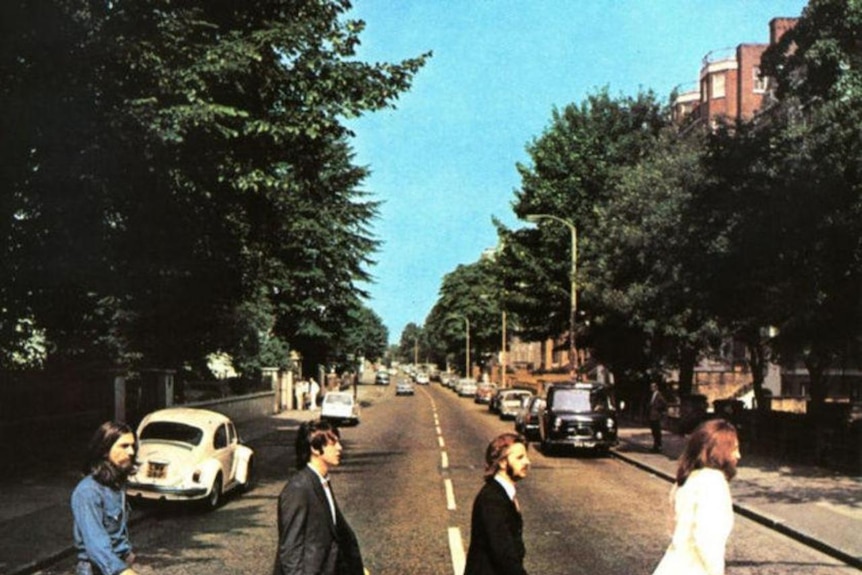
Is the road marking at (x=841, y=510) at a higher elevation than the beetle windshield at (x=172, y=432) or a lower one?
lower

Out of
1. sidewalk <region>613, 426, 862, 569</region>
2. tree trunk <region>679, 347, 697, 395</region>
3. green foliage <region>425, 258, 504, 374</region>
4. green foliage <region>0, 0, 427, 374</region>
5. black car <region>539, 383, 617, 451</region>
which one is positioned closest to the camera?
sidewalk <region>613, 426, 862, 569</region>

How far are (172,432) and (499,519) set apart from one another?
1325 centimetres

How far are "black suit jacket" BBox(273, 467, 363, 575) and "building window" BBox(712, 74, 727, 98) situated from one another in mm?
68379

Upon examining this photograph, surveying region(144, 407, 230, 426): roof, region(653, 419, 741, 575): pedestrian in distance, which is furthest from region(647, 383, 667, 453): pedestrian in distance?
region(653, 419, 741, 575): pedestrian in distance

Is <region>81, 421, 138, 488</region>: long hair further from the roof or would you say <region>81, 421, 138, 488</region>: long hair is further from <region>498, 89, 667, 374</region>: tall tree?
<region>498, 89, 667, 374</region>: tall tree

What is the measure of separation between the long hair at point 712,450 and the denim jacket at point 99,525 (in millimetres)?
3186

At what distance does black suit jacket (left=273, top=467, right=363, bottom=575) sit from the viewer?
5301 millimetres

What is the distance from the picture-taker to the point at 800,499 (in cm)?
1736

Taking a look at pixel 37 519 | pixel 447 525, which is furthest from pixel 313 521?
pixel 37 519

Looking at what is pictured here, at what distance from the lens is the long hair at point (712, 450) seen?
4.98m

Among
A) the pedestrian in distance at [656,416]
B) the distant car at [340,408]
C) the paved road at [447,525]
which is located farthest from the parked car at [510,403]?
the paved road at [447,525]

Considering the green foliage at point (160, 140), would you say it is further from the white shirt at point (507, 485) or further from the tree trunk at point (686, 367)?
the tree trunk at point (686, 367)

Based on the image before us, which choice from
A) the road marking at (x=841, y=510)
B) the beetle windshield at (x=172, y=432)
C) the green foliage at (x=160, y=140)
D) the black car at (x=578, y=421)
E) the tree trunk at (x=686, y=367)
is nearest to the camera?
the green foliage at (x=160, y=140)

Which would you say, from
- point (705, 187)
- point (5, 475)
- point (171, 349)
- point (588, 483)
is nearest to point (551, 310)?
point (171, 349)
